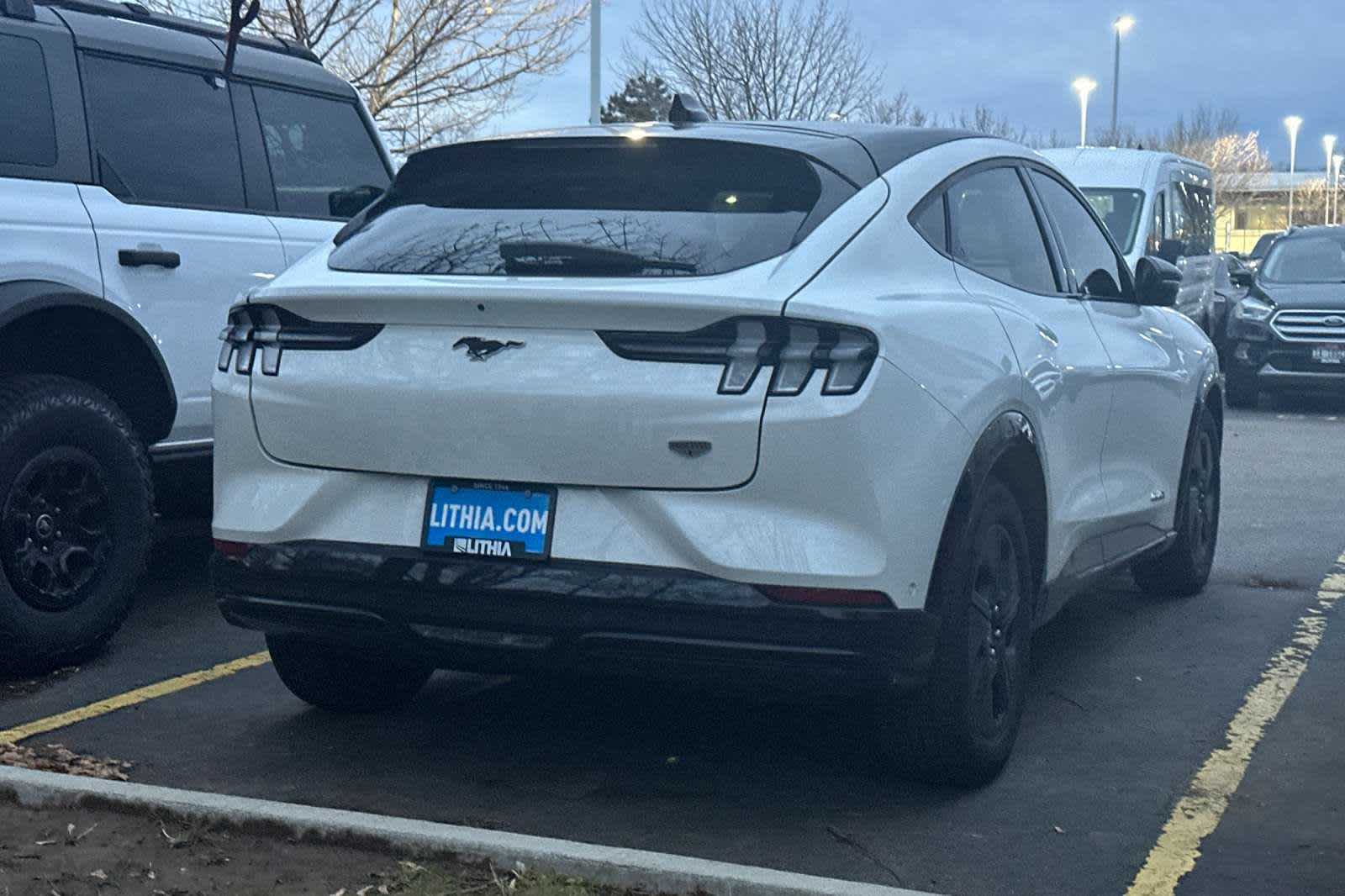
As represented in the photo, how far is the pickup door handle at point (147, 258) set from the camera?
21.1 ft

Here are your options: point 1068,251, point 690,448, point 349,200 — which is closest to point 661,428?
point 690,448

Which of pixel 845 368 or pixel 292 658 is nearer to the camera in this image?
pixel 845 368

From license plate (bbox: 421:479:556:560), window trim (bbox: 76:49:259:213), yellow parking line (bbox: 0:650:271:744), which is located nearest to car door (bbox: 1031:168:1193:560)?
license plate (bbox: 421:479:556:560)

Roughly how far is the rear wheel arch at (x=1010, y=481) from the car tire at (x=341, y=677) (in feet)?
5.15

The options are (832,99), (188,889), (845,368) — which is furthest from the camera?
(832,99)

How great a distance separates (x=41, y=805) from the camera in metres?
4.44

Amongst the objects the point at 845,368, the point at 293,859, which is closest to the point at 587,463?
the point at 845,368

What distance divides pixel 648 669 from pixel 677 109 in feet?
5.90

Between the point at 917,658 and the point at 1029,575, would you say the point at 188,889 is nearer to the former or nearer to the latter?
the point at 917,658

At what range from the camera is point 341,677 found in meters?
5.48

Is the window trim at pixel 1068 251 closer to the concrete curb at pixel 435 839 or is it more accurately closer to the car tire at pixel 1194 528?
the car tire at pixel 1194 528

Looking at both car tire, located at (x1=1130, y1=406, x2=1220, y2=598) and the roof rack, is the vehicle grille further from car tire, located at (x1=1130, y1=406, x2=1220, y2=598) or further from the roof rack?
the roof rack

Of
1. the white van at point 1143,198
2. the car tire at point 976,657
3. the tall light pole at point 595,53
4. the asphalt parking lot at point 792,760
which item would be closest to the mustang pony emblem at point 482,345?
the asphalt parking lot at point 792,760

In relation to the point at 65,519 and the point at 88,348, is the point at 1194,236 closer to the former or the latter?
the point at 88,348
